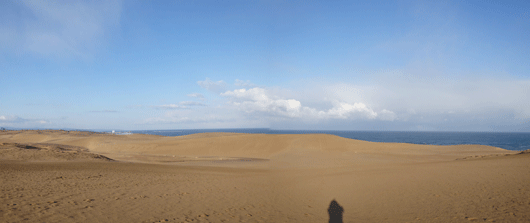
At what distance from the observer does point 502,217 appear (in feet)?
20.9

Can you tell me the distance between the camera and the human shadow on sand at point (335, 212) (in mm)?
7170

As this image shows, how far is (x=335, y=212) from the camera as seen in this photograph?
7.84 m

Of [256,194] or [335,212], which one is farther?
[256,194]

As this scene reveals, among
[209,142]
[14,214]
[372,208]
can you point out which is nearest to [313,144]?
[209,142]

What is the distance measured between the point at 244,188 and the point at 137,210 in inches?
177

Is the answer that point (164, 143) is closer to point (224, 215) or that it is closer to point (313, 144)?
point (313, 144)

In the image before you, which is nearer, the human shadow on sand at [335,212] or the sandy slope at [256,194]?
the sandy slope at [256,194]

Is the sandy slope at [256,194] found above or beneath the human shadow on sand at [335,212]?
above

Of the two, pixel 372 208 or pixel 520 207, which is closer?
pixel 520 207

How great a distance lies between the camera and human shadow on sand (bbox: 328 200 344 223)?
282 inches

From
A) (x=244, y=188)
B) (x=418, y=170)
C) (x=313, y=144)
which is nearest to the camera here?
(x=244, y=188)

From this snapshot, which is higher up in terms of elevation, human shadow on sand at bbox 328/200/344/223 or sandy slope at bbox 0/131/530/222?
sandy slope at bbox 0/131/530/222

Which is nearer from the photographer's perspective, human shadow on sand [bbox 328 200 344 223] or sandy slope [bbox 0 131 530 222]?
sandy slope [bbox 0 131 530 222]

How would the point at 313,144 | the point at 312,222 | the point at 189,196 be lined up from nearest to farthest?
the point at 312,222
the point at 189,196
the point at 313,144
